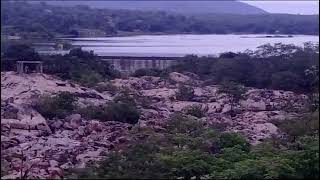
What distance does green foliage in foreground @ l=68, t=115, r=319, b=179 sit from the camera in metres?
10.4

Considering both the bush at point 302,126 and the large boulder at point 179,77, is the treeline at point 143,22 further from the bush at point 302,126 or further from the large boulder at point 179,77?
the bush at point 302,126

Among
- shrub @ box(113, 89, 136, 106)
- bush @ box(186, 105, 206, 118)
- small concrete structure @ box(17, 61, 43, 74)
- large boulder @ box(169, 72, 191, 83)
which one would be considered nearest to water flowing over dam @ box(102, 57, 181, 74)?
large boulder @ box(169, 72, 191, 83)

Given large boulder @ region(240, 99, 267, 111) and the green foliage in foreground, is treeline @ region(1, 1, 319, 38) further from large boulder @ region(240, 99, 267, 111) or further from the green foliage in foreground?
the green foliage in foreground

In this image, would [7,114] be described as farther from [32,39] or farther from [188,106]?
[32,39]

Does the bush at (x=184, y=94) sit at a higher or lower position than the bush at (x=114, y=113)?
lower

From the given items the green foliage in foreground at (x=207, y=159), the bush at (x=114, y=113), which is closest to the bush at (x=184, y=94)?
the bush at (x=114, y=113)

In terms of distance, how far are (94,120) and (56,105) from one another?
0.96 m

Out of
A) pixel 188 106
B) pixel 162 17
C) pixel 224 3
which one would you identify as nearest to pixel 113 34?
pixel 162 17

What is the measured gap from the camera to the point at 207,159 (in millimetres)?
11914

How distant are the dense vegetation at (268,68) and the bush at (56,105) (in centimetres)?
784

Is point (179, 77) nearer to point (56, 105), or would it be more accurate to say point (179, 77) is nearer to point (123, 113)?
point (123, 113)

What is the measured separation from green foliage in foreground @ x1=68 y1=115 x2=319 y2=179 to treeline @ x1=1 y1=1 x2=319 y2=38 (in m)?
33.5

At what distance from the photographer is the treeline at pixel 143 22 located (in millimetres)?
50469

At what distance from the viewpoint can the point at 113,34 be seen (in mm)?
A: 54531
